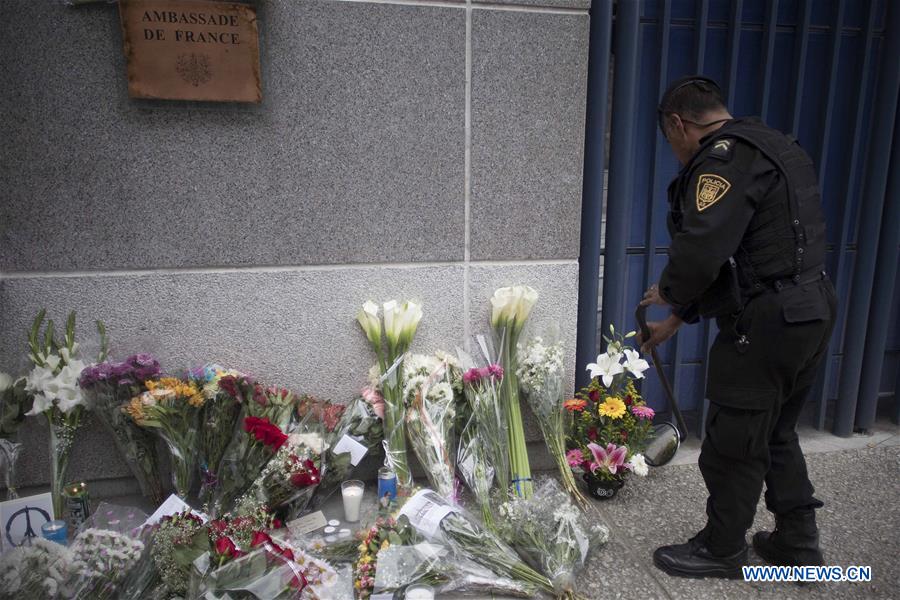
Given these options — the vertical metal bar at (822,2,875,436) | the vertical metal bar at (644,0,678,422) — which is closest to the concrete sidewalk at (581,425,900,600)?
the vertical metal bar at (822,2,875,436)

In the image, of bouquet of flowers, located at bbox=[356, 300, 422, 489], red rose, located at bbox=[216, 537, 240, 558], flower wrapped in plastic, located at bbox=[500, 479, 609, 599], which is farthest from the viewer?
bouquet of flowers, located at bbox=[356, 300, 422, 489]

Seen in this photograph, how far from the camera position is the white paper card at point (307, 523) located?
2.84 meters

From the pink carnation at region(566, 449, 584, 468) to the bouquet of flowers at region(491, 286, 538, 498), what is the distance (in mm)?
226

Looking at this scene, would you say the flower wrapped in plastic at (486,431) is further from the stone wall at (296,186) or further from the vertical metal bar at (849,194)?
the vertical metal bar at (849,194)

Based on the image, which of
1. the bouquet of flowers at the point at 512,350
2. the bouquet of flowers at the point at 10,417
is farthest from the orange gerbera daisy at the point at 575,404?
the bouquet of flowers at the point at 10,417

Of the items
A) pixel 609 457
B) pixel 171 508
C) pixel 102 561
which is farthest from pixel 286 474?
pixel 609 457

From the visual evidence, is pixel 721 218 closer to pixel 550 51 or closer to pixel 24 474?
pixel 550 51

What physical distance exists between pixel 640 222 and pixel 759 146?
1.48 meters

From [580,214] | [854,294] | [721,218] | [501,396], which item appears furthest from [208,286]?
[854,294]

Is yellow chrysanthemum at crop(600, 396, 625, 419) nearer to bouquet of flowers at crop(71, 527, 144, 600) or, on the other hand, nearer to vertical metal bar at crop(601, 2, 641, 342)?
vertical metal bar at crop(601, 2, 641, 342)

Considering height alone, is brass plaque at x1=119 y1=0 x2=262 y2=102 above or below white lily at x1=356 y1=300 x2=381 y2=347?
above

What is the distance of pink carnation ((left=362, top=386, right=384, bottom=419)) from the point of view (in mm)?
3178

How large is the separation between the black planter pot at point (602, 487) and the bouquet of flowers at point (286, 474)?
1428 millimetres

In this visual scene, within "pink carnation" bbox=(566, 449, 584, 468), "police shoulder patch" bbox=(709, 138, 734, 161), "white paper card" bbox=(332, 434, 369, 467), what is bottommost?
"pink carnation" bbox=(566, 449, 584, 468)
